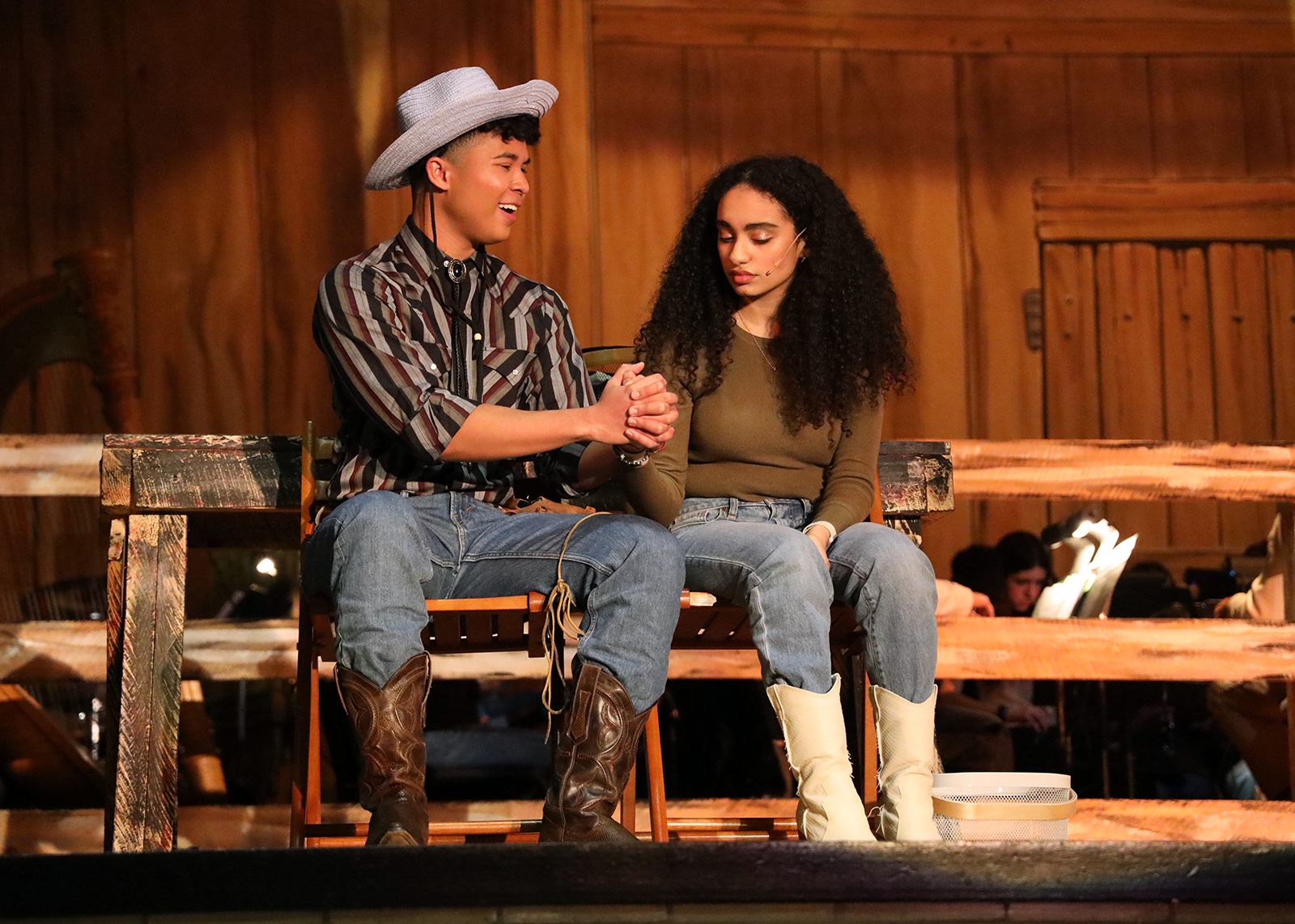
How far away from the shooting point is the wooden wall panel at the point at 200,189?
17.7ft

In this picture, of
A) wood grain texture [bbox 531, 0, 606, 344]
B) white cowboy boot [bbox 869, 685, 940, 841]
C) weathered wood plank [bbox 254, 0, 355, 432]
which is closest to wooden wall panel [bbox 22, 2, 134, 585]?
weathered wood plank [bbox 254, 0, 355, 432]

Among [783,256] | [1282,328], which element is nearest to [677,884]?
[783,256]

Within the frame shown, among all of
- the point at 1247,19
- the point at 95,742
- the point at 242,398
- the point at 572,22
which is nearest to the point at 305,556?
the point at 95,742

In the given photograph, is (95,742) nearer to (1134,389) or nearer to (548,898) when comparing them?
(548,898)

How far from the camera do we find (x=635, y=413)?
7.96 ft

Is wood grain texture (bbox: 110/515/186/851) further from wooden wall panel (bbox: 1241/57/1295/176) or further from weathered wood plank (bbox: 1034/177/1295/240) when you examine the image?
wooden wall panel (bbox: 1241/57/1295/176)

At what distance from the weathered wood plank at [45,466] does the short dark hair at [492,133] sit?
1.13m

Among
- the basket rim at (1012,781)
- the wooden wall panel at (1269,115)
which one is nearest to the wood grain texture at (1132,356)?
the wooden wall panel at (1269,115)

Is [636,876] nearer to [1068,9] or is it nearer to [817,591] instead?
[817,591]

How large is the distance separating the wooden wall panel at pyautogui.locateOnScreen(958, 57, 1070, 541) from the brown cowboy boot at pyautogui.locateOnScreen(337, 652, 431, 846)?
382 cm

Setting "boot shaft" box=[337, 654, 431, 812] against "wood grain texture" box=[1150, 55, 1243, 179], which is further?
"wood grain texture" box=[1150, 55, 1243, 179]

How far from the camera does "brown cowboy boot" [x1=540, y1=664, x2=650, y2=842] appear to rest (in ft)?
7.43

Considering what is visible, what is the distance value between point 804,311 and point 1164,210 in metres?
3.37

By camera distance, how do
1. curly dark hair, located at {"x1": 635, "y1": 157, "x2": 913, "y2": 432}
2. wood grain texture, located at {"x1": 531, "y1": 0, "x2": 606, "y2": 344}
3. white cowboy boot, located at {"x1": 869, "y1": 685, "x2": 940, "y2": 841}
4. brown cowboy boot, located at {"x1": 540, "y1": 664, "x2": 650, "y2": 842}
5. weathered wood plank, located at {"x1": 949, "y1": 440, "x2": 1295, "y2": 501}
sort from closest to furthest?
1. brown cowboy boot, located at {"x1": 540, "y1": 664, "x2": 650, "y2": 842}
2. white cowboy boot, located at {"x1": 869, "y1": 685, "x2": 940, "y2": 841}
3. curly dark hair, located at {"x1": 635, "y1": 157, "x2": 913, "y2": 432}
4. weathered wood plank, located at {"x1": 949, "y1": 440, "x2": 1295, "y2": 501}
5. wood grain texture, located at {"x1": 531, "y1": 0, "x2": 606, "y2": 344}
